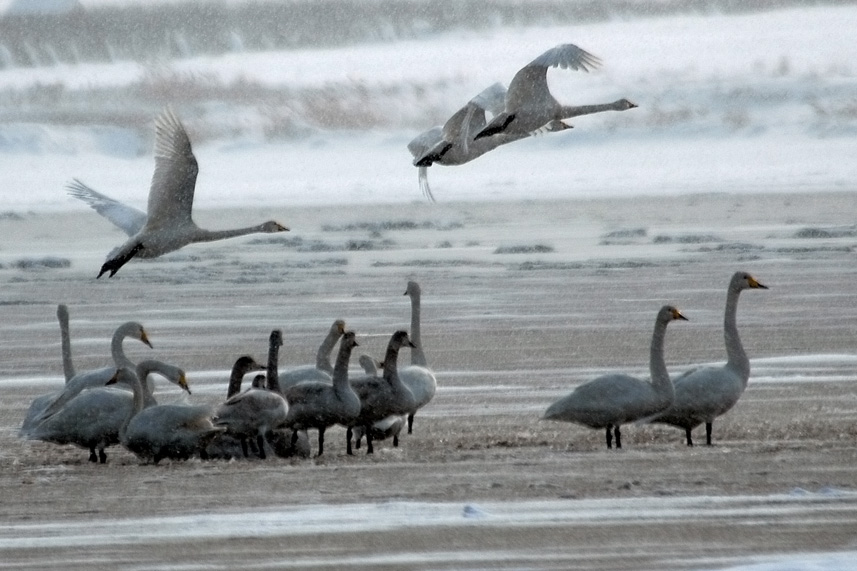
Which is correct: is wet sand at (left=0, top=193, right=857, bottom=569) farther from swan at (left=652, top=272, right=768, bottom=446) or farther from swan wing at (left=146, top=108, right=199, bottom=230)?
swan wing at (left=146, top=108, right=199, bottom=230)

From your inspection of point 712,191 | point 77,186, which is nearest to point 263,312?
point 77,186

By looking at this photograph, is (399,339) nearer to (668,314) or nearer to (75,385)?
(668,314)

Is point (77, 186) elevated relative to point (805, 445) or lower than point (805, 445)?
elevated

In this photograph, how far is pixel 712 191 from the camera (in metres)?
77.6

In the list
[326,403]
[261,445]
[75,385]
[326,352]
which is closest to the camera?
[261,445]

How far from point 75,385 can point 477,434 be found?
2685mm

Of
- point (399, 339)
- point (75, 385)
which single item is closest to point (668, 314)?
point (399, 339)

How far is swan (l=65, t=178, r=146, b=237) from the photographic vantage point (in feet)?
42.2

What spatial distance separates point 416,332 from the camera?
12.8 m

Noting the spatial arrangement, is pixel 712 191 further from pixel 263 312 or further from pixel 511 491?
pixel 511 491

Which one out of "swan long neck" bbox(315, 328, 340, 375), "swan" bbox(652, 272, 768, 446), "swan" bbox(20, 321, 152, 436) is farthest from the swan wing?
"swan" bbox(652, 272, 768, 446)

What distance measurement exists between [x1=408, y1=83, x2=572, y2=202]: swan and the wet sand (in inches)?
65.8

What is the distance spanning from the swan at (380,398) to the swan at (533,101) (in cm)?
176

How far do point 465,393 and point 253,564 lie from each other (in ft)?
19.2
